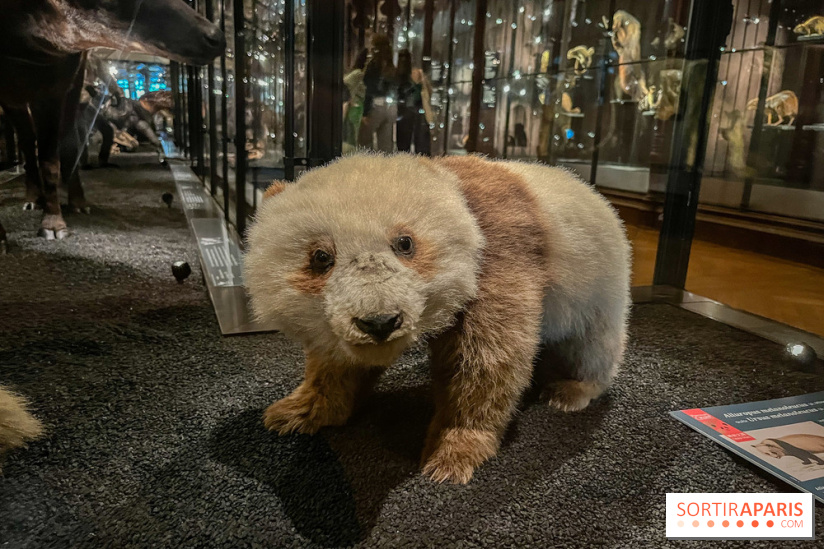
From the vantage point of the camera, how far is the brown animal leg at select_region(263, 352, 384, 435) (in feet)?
3.89

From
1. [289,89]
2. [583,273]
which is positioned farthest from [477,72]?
[583,273]

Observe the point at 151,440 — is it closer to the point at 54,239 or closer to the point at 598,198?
the point at 54,239

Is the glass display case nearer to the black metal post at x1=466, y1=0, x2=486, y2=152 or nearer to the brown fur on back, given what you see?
the black metal post at x1=466, y1=0, x2=486, y2=152

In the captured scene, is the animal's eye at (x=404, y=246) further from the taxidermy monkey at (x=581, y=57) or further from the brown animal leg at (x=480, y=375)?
the taxidermy monkey at (x=581, y=57)

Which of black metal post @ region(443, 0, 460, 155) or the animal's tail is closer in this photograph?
the animal's tail

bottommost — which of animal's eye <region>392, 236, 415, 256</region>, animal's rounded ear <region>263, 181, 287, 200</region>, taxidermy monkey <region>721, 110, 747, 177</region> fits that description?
animal's eye <region>392, 236, 415, 256</region>

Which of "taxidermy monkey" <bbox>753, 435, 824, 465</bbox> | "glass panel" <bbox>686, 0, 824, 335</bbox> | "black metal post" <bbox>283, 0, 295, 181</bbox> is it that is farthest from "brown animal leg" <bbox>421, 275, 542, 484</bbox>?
"glass panel" <bbox>686, 0, 824, 335</bbox>

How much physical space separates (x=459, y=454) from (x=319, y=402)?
338 mm

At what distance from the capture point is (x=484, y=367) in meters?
1.03

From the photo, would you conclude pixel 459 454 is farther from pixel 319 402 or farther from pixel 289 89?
pixel 289 89

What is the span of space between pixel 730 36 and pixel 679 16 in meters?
0.21

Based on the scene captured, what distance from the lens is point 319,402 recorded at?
1.20m

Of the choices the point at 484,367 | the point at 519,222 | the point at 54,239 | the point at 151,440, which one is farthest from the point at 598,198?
the point at 54,239

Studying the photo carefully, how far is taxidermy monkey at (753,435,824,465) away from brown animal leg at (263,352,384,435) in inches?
34.6
